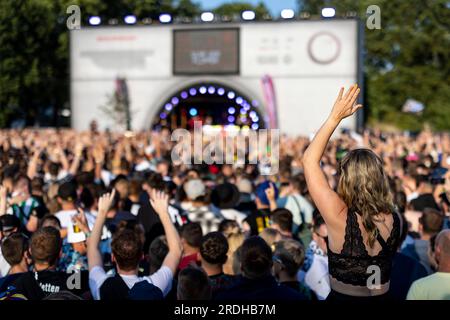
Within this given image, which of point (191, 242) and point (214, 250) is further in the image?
point (191, 242)

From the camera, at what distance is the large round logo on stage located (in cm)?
2827

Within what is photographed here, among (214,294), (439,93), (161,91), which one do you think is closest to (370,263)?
(214,294)

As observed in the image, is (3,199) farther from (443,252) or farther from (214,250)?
(443,252)

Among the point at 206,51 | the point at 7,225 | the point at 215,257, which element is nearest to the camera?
the point at 215,257

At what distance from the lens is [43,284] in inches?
163

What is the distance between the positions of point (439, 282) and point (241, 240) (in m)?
1.80

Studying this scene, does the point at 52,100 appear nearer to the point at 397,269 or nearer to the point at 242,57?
the point at 242,57

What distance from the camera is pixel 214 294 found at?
445cm

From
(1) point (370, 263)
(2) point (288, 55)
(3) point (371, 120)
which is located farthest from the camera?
(3) point (371, 120)

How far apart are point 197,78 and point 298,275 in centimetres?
2521

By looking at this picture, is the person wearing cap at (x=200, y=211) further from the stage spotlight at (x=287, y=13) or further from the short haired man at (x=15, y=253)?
the stage spotlight at (x=287, y=13)

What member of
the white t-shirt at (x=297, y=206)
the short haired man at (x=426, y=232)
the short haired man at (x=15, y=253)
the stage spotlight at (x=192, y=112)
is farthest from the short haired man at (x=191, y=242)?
the stage spotlight at (x=192, y=112)

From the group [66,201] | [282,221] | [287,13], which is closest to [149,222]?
[66,201]

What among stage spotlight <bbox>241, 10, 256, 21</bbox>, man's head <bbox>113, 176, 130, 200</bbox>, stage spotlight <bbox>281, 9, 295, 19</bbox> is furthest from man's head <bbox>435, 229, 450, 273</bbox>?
stage spotlight <bbox>241, 10, 256, 21</bbox>
